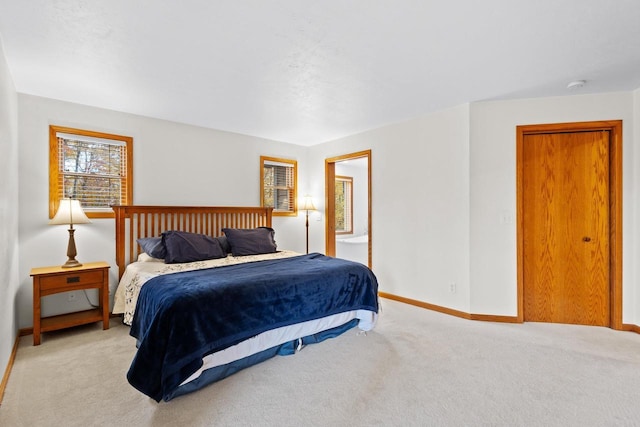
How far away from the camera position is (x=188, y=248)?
3.37 m

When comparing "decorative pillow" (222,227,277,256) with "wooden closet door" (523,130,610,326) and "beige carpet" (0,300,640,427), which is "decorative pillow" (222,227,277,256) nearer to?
"beige carpet" (0,300,640,427)

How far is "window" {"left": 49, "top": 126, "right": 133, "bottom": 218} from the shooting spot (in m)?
3.20

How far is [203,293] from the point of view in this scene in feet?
6.95

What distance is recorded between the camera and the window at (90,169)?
10.5ft

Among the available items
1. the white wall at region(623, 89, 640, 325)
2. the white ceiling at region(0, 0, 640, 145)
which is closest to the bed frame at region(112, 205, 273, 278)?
the white ceiling at region(0, 0, 640, 145)

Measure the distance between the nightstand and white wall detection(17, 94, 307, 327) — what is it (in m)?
0.25

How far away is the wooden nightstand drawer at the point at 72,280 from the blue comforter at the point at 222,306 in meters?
0.91

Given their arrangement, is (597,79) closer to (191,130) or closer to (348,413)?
(348,413)

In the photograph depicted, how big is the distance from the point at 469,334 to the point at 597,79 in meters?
2.66

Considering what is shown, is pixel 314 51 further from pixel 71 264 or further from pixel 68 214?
pixel 71 264

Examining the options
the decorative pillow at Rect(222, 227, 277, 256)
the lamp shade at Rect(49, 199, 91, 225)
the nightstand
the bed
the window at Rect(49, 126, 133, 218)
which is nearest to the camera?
the bed

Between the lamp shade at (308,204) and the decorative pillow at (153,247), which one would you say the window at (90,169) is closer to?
the decorative pillow at (153,247)

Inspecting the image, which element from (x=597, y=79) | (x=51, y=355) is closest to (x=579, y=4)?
(x=597, y=79)

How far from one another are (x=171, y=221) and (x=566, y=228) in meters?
4.68
